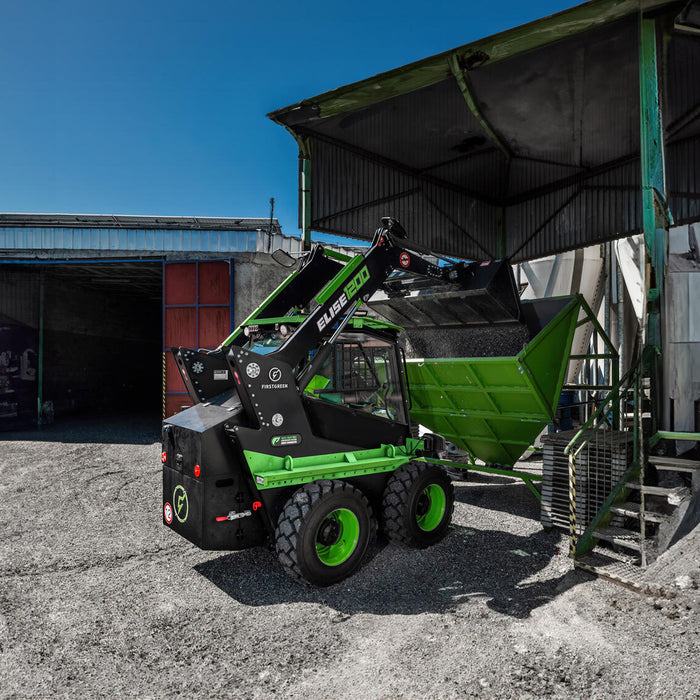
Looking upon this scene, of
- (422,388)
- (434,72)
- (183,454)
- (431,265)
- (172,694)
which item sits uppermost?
(434,72)

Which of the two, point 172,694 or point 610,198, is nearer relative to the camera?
point 172,694

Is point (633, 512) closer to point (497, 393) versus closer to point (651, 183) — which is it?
point (497, 393)

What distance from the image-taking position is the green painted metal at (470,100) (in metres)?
6.24

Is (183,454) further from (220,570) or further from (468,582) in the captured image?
(468,582)

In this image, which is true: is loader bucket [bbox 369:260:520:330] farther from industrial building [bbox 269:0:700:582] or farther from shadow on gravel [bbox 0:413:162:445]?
shadow on gravel [bbox 0:413:162:445]

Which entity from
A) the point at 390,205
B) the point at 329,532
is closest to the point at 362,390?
the point at 329,532

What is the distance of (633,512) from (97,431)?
43.3ft

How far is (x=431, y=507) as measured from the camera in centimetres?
551

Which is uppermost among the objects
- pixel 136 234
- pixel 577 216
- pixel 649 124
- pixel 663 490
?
pixel 136 234

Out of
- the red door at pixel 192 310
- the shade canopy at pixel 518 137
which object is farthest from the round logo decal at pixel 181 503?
the red door at pixel 192 310

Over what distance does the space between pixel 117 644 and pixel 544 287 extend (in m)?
12.7

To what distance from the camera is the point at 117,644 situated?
3570mm

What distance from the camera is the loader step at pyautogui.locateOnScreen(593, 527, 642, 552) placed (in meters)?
4.60

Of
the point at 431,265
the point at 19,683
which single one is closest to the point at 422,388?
the point at 431,265
